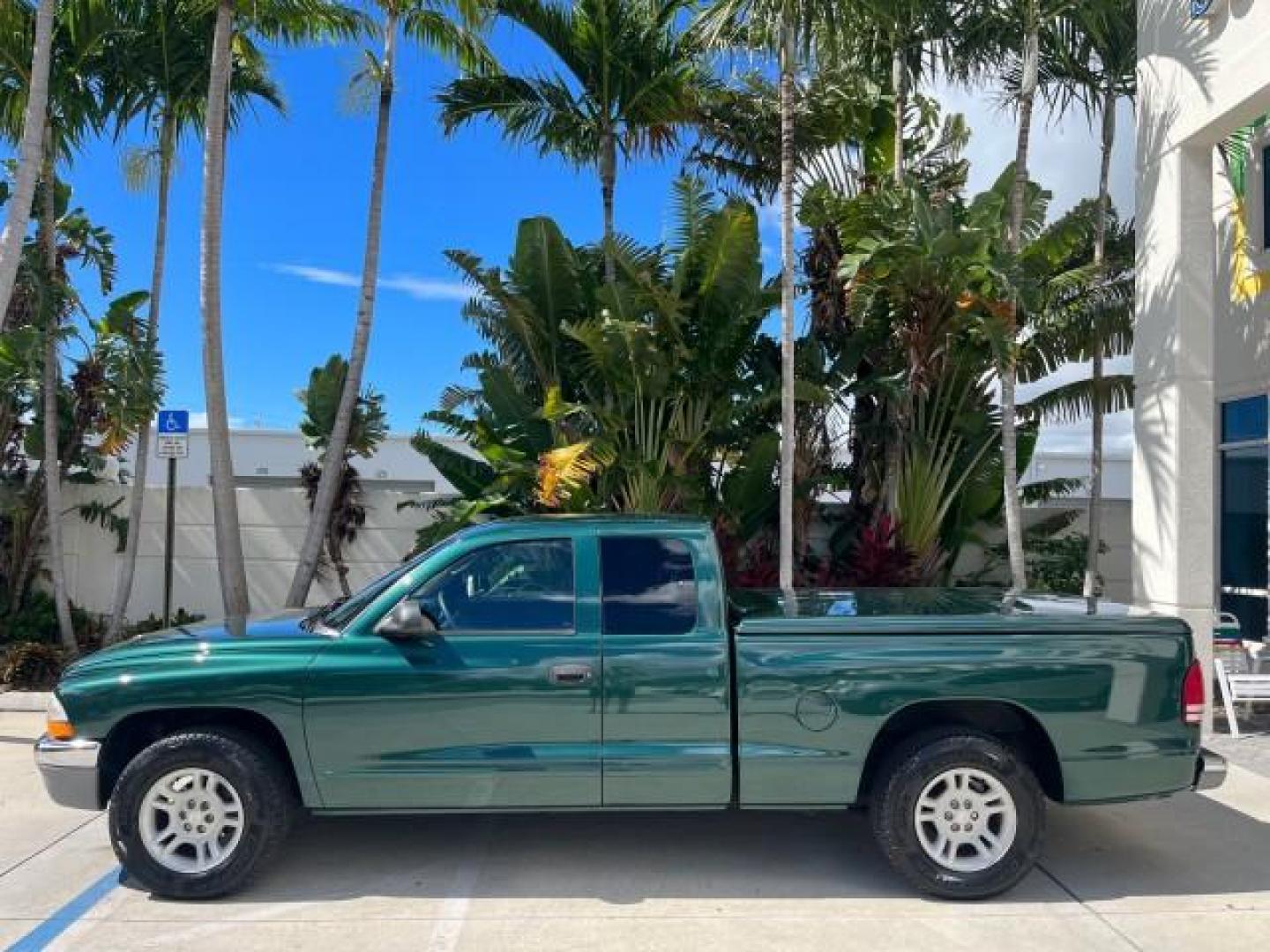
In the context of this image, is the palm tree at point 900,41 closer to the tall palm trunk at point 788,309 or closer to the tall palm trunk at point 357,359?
the tall palm trunk at point 788,309

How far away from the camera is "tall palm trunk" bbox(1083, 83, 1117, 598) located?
11117 mm

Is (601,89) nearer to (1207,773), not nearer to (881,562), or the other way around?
(881,562)

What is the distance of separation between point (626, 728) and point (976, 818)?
5.59ft

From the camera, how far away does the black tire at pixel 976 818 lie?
4855 mm

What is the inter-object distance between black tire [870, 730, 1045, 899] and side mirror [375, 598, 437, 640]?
90.5 inches

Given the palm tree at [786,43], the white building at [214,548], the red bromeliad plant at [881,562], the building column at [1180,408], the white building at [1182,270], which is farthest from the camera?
the white building at [214,548]

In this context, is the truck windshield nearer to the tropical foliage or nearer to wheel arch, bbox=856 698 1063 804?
wheel arch, bbox=856 698 1063 804

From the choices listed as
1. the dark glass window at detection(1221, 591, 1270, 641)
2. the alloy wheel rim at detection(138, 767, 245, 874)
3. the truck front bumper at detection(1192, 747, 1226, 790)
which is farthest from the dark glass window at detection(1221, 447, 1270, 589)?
the alloy wheel rim at detection(138, 767, 245, 874)

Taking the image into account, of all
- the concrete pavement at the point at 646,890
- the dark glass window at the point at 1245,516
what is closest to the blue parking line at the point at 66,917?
the concrete pavement at the point at 646,890

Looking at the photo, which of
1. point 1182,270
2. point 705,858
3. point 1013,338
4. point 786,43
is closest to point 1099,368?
point 1013,338

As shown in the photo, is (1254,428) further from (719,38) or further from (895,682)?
(895,682)

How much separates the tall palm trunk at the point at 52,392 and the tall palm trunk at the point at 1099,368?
10514 millimetres

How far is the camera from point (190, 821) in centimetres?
487

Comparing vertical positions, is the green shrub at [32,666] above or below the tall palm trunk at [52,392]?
below
